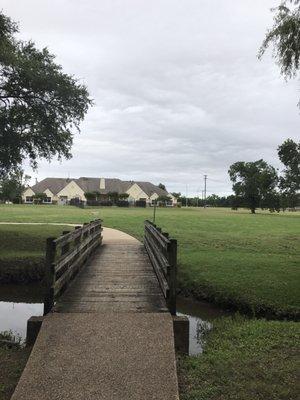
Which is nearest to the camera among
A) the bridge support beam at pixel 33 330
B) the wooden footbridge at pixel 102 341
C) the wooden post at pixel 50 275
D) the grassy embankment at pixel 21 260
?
the wooden footbridge at pixel 102 341

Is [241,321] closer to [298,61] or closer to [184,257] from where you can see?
[298,61]

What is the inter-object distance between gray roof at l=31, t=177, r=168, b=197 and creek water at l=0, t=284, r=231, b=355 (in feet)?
279

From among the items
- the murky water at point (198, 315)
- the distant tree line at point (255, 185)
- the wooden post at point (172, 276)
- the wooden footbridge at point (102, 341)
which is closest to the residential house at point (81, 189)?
the distant tree line at point (255, 185)

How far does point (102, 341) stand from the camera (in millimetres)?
6195

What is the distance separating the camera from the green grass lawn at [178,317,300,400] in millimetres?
5168

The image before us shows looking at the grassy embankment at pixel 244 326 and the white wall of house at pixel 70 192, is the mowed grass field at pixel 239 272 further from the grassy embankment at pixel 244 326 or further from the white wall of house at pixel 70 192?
the white wall of house at pixel 70 192

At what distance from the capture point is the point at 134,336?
6.36m

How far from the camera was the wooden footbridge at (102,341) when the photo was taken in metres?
5.09

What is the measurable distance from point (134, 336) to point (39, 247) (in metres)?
12.0

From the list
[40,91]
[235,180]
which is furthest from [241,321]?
[235,180]

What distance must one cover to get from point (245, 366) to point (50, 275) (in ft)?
10.8

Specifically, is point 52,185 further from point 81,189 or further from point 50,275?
point 50,275

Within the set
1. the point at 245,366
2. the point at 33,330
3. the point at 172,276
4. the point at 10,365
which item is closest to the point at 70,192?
the point at 172,276

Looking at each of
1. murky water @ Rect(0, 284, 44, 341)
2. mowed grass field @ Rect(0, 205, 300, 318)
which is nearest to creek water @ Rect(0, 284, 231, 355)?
murky water @ Rect(0, 284, 44, 341)
